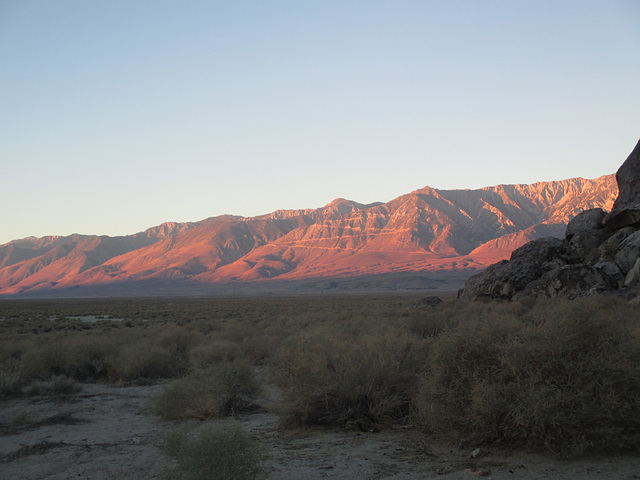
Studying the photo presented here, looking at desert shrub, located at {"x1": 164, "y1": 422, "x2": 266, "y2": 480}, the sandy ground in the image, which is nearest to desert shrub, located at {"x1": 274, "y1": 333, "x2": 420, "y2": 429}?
the sandy ground

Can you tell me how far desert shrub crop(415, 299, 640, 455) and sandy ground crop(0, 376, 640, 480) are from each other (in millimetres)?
307

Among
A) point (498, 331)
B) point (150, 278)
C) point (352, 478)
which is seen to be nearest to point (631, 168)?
point (498, 331)

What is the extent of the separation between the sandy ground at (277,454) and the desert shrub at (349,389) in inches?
13.8

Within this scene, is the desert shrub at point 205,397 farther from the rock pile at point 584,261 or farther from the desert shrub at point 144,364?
the rock pile at point 584,261

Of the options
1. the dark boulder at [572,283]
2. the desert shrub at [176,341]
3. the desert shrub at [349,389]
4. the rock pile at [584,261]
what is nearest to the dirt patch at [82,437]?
the desert shrub at [349,389]

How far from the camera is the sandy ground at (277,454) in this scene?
5.96m

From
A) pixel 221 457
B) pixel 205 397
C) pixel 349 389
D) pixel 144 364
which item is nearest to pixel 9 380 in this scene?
pixel 144 364

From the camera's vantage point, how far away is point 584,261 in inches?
957

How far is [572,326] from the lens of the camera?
6387 mm

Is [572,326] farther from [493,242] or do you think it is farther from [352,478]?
[493,242]

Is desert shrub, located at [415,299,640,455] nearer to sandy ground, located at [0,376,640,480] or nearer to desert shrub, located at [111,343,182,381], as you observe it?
sandy ground, located at [0,376,640,480]

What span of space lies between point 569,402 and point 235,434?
384 centimetres

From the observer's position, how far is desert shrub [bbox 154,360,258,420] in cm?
984

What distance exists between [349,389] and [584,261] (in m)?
19.9
